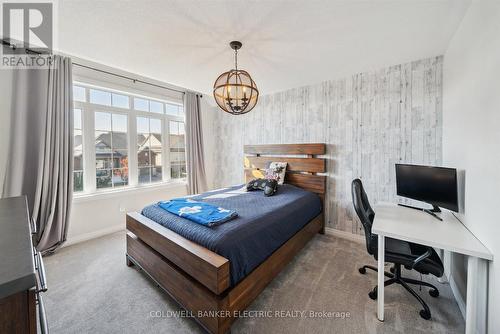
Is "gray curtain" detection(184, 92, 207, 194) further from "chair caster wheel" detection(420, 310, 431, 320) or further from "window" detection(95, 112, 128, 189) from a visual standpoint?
"chair caster wheel" detection(420, 310, 431, 320)

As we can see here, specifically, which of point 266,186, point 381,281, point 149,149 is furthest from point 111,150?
point 381,281

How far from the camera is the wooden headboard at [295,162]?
3191 millimetres

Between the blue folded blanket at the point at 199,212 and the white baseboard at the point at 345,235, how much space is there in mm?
1930

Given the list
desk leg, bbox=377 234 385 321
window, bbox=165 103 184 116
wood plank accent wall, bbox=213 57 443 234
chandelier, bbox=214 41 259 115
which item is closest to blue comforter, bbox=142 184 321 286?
wood plank accent wall, bbox=213 57 443 234

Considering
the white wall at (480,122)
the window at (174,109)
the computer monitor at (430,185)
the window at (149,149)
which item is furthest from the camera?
the window at (174,109)

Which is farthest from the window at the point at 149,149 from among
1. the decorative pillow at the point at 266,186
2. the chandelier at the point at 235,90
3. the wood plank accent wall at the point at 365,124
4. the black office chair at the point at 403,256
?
the black office chair at the point at 403,256

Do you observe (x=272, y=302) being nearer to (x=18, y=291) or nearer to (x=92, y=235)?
(x=18, y=291)

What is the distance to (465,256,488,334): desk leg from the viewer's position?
1.29m

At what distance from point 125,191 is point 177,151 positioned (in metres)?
1.29

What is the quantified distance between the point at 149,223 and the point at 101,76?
2.51m

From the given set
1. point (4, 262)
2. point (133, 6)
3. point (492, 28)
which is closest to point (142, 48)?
point (133, 6)

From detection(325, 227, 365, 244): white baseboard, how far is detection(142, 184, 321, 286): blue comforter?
56 cm

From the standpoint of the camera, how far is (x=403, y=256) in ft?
5.49

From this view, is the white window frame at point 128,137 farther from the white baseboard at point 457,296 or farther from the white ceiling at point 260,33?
the white baseboard at point 457,296
